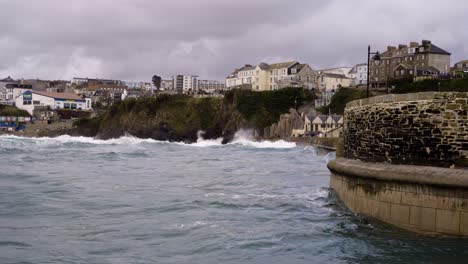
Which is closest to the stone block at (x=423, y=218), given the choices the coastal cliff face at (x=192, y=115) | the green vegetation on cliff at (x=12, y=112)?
the coastal cliff face at (x=192, y=115)

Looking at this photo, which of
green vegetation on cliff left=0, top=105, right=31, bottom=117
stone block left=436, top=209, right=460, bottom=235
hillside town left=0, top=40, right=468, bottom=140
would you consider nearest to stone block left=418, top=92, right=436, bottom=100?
stone block left=436, top=209, right=460, bottom=235

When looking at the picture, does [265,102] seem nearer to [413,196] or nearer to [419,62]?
[419,62]

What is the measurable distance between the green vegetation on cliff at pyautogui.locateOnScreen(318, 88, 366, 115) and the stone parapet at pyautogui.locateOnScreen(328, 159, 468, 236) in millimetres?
75171

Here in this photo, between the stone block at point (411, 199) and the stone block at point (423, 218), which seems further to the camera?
the stone block at point (411, 199)

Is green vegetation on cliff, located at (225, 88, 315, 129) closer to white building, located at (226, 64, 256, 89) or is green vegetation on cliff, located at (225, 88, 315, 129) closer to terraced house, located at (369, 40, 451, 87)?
terraced house, located at (369, 40, 451, 87)

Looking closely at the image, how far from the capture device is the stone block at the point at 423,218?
11228mm

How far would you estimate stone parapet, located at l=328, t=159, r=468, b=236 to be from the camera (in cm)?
1085

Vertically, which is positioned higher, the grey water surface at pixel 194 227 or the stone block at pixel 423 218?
the stone block at pixel 423 218

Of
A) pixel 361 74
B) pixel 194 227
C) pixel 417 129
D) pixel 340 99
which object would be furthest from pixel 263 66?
pixel 417 129

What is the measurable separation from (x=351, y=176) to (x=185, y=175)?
13.6m

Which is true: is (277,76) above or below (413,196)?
above

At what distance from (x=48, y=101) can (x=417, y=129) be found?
127 metres

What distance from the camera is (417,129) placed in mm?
12398

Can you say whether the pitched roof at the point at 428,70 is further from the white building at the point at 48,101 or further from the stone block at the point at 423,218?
the white building at the point at 48,101
